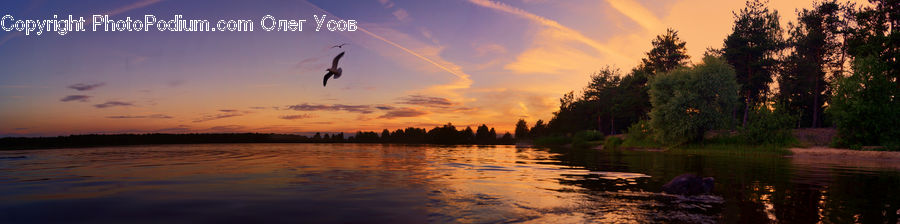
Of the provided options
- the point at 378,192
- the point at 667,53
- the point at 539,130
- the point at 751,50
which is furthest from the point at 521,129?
the point at 378,192

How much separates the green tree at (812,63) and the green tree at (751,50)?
4.25 m

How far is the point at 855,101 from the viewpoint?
47.5 meters

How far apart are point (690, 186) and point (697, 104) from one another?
5016 cm

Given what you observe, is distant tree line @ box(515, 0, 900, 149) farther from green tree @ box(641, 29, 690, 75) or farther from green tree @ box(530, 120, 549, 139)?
green tree @ box(530, 120, 549, 139)

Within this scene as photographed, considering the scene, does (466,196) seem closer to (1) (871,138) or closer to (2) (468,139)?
(1) (871,138)

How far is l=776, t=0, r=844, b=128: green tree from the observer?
72850 mm

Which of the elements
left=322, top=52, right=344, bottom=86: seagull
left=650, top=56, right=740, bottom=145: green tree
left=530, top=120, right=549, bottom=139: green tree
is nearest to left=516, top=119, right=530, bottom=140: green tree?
left=530, top=120, right=549, bottom=139: green tree

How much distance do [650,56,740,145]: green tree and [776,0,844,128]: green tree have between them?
70.9 ft

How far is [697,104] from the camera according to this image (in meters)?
60.7

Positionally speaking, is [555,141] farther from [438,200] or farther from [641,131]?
[438,200]

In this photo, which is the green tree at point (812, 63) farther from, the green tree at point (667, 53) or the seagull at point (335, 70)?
the seagull at point (335, 70)

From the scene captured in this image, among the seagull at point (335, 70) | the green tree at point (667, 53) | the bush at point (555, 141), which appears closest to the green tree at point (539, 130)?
the bush at point (555, 141)

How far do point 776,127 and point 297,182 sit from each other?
5618 centimetres

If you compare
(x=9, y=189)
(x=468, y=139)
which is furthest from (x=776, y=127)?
(x=468, y=139)
